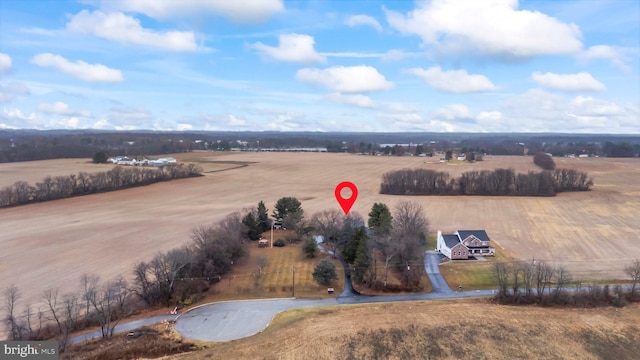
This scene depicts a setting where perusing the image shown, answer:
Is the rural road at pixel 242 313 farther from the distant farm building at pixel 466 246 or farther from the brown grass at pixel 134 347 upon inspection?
the distant farm building at pixel 466 246

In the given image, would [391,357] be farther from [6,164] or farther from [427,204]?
[6,164]

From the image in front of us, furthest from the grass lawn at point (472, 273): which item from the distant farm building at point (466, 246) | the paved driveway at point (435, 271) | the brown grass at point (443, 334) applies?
the brown grass at point (443, 334)

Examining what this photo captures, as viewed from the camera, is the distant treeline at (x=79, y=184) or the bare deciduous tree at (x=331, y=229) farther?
the distant treeline at (x=79, y=184)

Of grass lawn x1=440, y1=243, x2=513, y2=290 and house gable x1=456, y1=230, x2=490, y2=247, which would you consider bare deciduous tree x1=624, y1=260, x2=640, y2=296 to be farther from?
house gable x1=456, y1=230, x2=490, y2=247

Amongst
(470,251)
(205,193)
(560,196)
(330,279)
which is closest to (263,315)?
(330,279)

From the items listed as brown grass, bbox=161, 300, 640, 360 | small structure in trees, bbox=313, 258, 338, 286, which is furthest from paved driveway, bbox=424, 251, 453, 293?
small structure in trees, bbox=313, 258, 338, 286

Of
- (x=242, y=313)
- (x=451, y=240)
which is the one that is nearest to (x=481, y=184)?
(x=451, y=240)

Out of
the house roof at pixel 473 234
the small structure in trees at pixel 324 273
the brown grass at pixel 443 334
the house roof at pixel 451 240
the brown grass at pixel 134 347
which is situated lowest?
the brown grass at pixel 134 347
